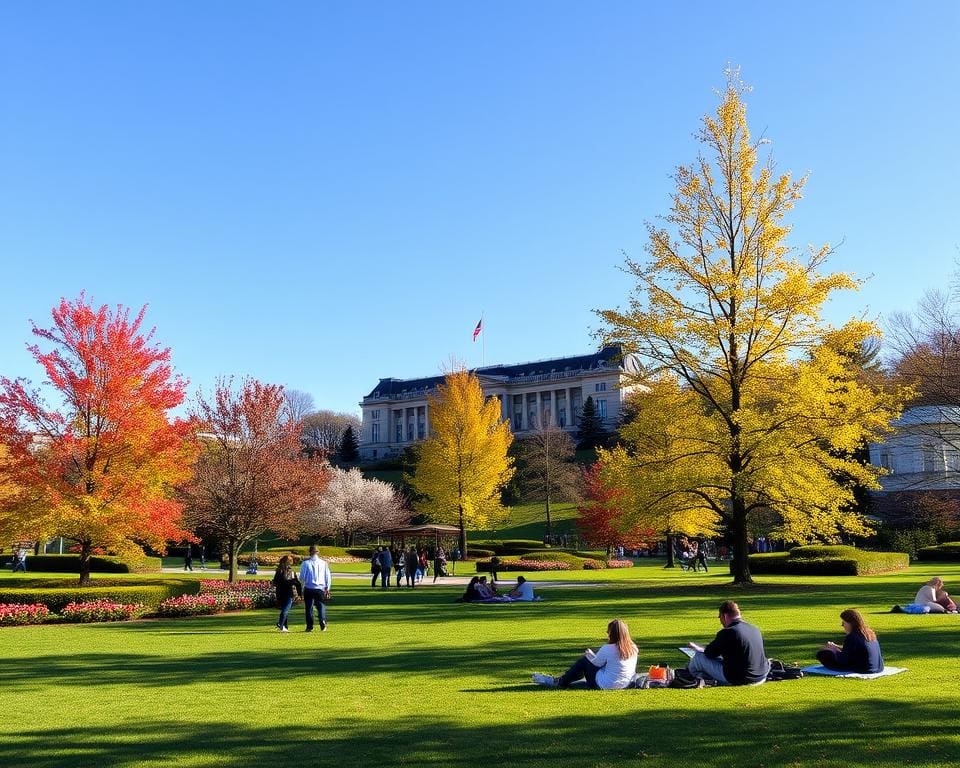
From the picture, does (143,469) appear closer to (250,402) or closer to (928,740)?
(250,402)

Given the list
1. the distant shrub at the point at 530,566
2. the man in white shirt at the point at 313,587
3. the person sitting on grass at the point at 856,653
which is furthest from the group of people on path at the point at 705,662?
the distant shrub at the point at 530,566

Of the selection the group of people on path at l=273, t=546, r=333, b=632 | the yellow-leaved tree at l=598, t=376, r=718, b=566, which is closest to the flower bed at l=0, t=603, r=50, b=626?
the group of people on path at l=273, t=546, r=333, b=632

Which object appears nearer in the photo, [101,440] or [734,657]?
[734,657]

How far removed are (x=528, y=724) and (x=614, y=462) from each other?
64.0 feet

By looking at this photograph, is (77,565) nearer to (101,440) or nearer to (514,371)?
(101,440)

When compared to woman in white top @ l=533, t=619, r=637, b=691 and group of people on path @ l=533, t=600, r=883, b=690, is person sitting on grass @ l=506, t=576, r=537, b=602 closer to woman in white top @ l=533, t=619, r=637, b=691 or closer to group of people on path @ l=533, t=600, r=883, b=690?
group of people on path @ l=533, t=600, r=883, b=690

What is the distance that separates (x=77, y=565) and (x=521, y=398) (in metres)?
92.5

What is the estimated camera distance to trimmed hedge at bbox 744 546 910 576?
3375cm

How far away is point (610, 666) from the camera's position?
9070 mm

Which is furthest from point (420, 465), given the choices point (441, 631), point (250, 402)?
point (441, 631)

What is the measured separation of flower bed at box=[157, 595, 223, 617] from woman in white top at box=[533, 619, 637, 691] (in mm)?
13961

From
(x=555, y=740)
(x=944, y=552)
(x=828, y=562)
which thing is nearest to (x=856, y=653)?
(x=555, y=740)

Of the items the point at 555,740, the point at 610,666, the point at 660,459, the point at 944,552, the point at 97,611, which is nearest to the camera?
the point at 555,740

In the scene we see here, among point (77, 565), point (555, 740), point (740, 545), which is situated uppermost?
point (740, 545)
